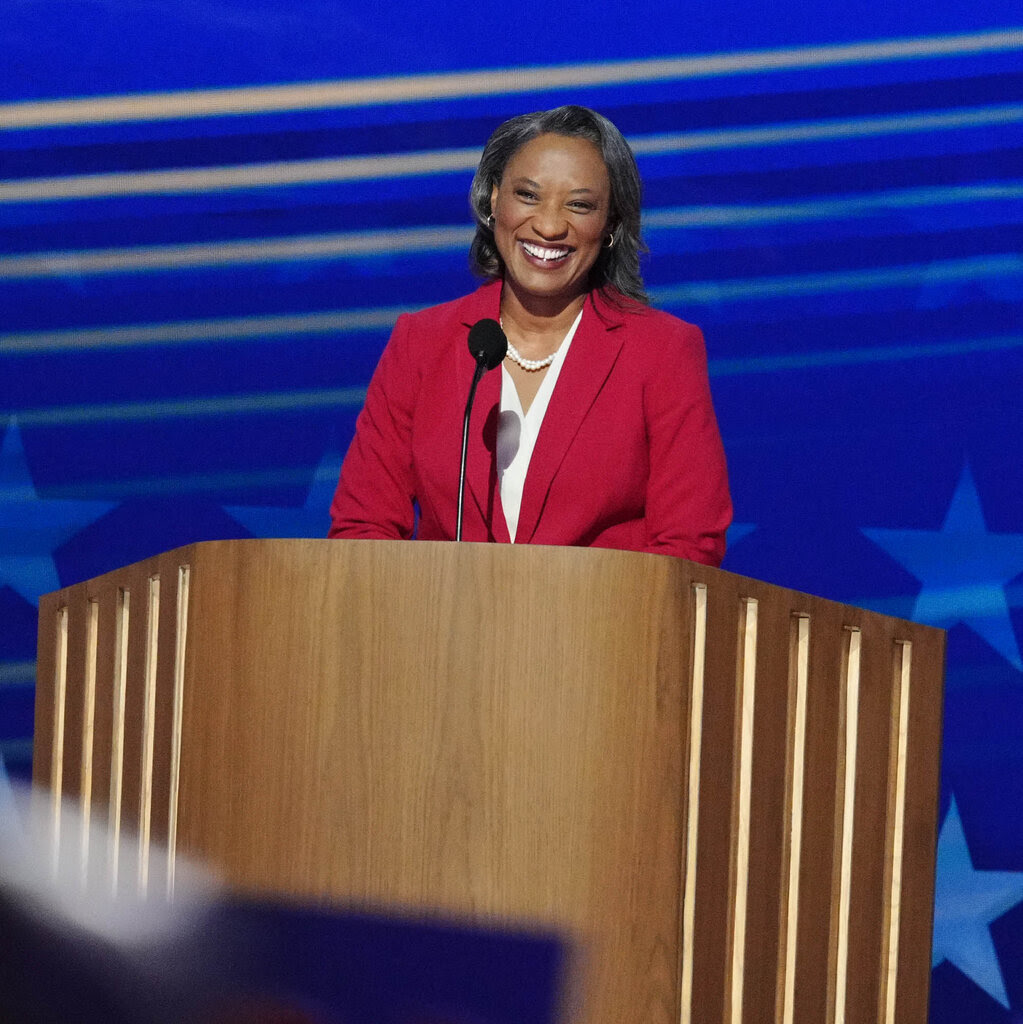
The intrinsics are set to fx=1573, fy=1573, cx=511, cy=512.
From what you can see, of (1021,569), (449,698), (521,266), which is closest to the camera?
(449,698)

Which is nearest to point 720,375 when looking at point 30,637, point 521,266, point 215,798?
point 521,266

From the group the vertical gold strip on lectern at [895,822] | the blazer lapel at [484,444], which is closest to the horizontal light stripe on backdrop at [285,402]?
the blazer lapel at [484,444]

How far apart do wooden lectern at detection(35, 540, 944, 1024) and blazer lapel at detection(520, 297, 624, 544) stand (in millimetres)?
532

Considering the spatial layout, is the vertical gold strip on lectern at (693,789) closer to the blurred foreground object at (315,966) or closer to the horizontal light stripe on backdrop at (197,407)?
the blurred foreground object at (315,966)

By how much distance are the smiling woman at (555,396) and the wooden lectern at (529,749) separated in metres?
→ 0.47

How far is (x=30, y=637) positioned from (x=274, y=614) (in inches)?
88.0

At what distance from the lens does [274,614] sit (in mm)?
1740

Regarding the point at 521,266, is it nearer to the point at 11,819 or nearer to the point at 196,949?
the point at 196,949

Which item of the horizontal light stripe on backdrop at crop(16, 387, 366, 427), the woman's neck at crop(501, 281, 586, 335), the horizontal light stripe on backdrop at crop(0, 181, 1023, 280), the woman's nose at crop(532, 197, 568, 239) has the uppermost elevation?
the horizontal light stripe on backdrop at crop(0, 181, 1023, 280)

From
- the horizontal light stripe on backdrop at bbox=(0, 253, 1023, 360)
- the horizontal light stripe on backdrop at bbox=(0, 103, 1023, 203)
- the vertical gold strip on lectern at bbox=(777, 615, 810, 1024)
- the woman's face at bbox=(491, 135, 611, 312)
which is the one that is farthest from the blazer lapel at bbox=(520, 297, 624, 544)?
the horizontal light stripe on backdrop at bbox=(0, 103, 1023, 203)

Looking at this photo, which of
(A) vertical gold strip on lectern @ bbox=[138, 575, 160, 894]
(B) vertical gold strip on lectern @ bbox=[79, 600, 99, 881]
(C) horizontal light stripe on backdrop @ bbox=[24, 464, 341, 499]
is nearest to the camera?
(A) vertical gold strip on lectern @ bbox=[138, 575, 160, 894]

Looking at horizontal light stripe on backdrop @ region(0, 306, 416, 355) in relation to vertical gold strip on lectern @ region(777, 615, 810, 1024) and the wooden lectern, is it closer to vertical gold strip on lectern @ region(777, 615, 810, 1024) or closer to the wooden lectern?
the wooden lectern

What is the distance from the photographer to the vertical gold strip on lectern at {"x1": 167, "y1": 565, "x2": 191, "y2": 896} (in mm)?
1869

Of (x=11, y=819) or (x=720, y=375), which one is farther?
(x=11, y=819)
